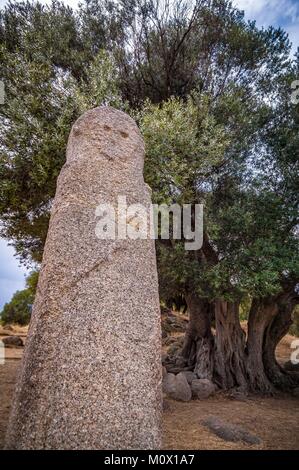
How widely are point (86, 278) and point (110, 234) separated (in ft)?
2.02

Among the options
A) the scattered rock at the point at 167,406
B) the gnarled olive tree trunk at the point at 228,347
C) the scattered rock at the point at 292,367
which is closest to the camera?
the scattered rock at the point at 167,406

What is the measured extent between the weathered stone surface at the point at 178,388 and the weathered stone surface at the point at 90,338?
319 inches

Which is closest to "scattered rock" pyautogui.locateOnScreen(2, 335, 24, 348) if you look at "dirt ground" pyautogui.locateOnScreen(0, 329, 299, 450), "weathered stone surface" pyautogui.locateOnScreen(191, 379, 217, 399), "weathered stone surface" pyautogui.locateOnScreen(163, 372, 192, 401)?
"dirt ground" pyautogui.locateOnScreen(0, 329, 299, 450)

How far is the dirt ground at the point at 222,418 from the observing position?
20.0 feet

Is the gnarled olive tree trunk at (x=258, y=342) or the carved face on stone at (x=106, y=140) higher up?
the carved face on stone at (x=106, y=140)

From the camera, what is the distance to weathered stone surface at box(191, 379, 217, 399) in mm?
10812

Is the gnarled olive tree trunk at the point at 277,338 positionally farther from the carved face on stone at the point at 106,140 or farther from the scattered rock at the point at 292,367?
the carved face on stone at the point at 106,140

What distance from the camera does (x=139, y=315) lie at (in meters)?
3.26

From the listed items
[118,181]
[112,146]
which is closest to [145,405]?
[118,181]

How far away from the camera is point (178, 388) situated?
34.4 feet

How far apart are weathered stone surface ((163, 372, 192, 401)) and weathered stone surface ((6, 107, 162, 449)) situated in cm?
810

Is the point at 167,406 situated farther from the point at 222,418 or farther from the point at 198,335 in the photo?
the point at 198,335

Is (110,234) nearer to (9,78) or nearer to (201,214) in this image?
(201,214)

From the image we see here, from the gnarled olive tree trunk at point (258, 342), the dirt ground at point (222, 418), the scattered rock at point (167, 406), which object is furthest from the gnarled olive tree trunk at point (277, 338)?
the scattered rock at point (167, 406)
